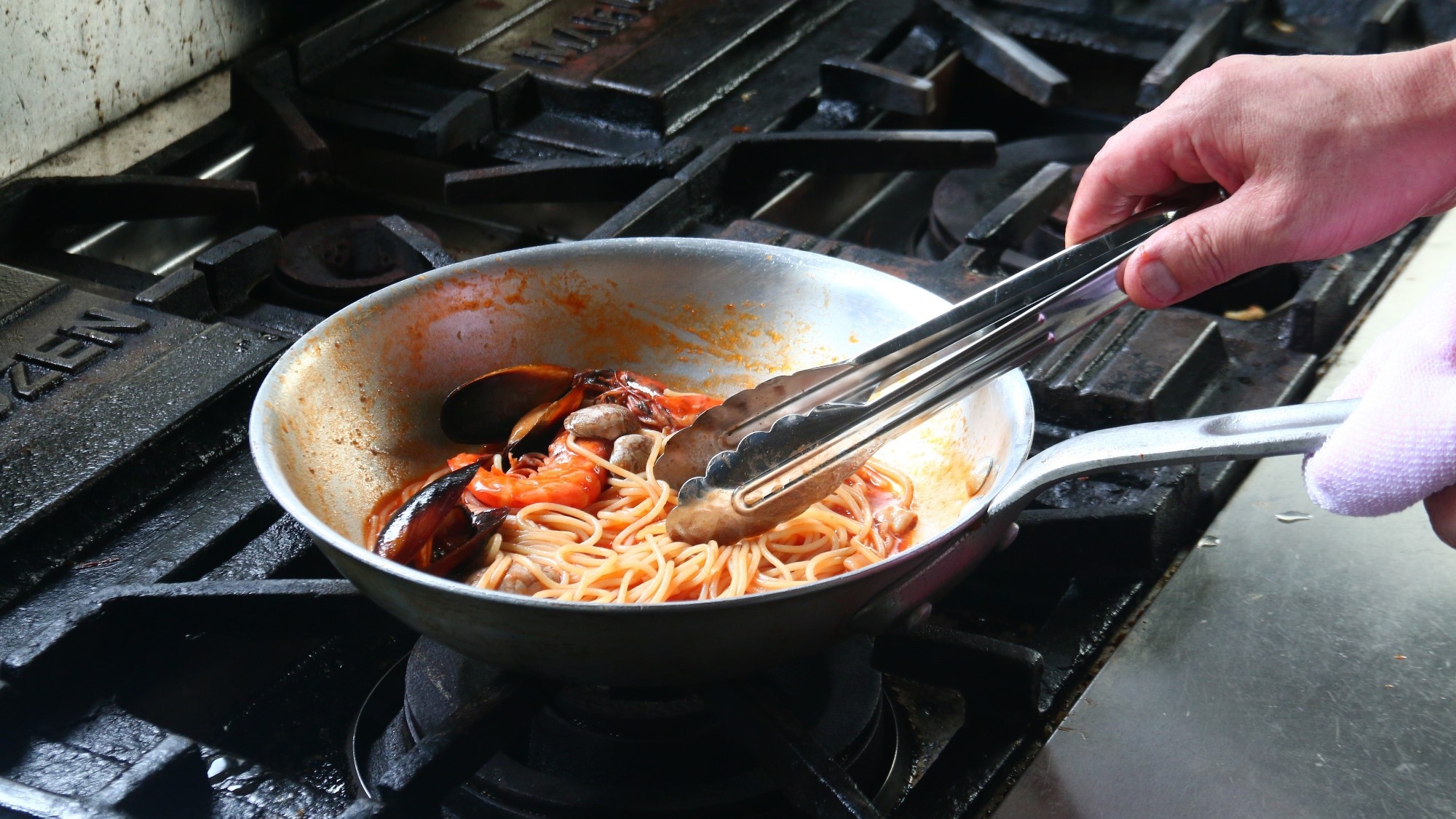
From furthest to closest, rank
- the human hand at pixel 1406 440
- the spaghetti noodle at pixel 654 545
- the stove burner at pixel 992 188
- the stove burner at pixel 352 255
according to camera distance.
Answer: the stove burner at pixel 992 188 → the stove burner at pixel 352 255 → the spaghetti noodle at pixel 654 545 → the human hand at pixel 1406 440

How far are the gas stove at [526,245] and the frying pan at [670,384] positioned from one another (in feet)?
0.38

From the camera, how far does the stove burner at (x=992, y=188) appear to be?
6.82 ft

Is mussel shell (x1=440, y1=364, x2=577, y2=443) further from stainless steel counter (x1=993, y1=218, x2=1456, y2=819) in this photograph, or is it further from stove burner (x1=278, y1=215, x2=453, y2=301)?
stainless steel counter (x1=993, y1=218, x2=1456, y2=819)

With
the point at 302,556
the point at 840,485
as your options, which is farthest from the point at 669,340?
the point at 302,556

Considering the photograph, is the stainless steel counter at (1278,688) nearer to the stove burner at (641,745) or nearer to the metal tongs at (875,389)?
the stove burner at (641,745)

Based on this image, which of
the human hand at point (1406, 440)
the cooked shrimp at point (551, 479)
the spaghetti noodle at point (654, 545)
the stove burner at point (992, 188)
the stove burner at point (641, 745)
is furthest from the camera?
the stove burner at point (992, 188)

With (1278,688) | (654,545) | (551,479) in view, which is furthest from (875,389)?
(1278,688)

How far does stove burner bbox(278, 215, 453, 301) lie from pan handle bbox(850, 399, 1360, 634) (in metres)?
1.01

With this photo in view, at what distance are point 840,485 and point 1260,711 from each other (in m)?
0.51

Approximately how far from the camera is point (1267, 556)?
147 centimetres

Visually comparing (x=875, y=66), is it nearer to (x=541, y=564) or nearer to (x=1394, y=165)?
(x=1394, y=165)

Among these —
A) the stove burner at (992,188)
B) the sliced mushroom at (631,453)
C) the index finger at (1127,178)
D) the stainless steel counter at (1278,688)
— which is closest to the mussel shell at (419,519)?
the sliced mushroom at (631,453)

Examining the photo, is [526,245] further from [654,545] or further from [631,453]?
[654,545]

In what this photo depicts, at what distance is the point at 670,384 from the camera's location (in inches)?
64.8
